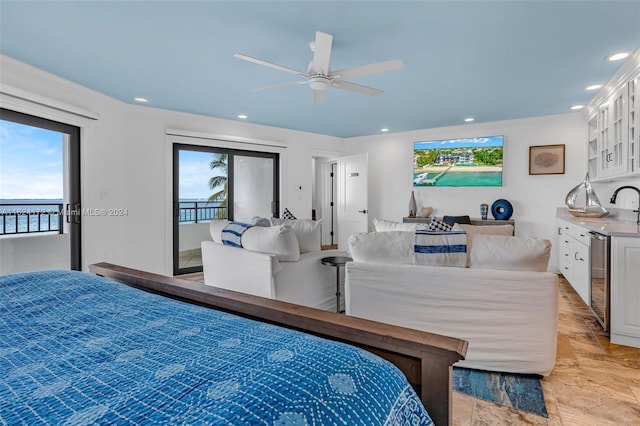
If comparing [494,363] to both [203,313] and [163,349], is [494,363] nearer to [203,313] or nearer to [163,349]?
[203,313]

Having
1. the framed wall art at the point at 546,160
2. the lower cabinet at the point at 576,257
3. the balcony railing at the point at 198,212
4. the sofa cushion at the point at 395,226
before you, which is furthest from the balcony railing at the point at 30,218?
the framed wall art at the point at 546,160

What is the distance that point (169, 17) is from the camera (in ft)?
7.21

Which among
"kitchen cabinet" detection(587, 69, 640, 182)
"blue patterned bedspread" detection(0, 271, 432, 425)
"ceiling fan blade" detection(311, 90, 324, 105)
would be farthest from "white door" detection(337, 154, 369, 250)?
"blue patterned bedspread" detection(0, 271, 432, 425)

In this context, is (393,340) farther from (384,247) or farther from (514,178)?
(514,178)

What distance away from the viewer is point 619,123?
3.33 meters

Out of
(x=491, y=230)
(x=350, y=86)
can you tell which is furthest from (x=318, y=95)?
(x=491, y=230)

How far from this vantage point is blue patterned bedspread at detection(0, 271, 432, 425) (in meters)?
0.58

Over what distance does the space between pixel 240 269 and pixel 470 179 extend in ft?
13.6

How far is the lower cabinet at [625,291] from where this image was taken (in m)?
2.50

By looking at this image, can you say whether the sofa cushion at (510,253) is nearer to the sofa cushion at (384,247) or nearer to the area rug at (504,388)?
the sofa cushion at (384,247)

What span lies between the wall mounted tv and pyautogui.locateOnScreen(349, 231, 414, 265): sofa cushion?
365 centimetres

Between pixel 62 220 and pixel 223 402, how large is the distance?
13.3ft

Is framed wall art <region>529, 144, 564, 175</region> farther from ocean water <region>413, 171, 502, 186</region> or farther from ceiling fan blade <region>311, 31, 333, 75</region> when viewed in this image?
ceiling fan blade <region>311, 31, 333, 75</region>

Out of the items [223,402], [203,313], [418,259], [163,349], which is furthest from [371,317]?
[223,402]
